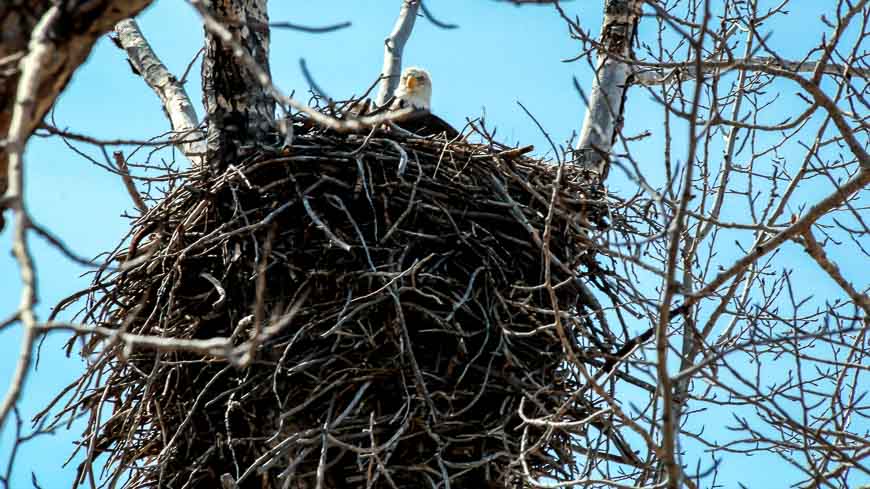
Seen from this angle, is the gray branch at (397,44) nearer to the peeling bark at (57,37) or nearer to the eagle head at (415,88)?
the eagle head at (415,88)

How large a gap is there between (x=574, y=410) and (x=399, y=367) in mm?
742

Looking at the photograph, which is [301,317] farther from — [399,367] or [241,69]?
[241,69]

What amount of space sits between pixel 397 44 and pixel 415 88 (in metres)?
0.30

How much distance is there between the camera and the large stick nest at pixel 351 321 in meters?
4.11

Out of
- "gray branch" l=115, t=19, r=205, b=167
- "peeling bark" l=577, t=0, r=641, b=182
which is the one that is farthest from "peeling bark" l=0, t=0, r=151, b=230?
"peeling bark" l=577, t=0, r=641, b=182

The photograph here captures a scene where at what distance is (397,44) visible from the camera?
6219mm

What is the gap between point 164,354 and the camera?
4395 millimetres

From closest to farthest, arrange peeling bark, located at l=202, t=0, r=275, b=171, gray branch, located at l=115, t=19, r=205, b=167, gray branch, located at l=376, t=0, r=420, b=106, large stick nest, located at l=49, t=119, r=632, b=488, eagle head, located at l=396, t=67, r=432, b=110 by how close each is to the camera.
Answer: large stick nest, located at l=49, t=119, r=632, b=488, peeling bark, located at l=202, t=0, r=275, b=171, gray branch, located at l=115, t=19, r=205, b=167, gray branch, located at l=376, t=0, r=420, b=106, eagle head, located at l=396, t=67, r=432, b=110

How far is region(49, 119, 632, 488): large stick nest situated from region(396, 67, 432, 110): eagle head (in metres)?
1.82

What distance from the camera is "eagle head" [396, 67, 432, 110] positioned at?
20.9ft

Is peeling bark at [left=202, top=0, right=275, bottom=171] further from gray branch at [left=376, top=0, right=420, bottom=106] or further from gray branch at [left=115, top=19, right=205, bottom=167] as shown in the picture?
gray branch at [left=376, top=0, right=420, bottom=106]

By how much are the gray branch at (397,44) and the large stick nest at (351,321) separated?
1360 millimetres

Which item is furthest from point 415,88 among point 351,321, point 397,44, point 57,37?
point 57,37

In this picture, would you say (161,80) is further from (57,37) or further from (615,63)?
(57,37)
